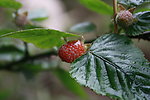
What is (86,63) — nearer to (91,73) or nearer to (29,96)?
(91,73)

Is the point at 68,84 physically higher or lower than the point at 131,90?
lower

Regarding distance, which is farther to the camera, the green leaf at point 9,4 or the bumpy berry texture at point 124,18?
the green leaf at point 9,4

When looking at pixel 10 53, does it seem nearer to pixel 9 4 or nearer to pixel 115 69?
pixel 9 4

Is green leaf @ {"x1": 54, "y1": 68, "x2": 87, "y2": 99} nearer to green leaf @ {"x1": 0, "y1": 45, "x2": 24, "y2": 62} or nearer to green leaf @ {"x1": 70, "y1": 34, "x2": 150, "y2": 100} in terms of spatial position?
green leaf @ {"x1": 0, "y1": 45, "x2": 24, "y2": 62}

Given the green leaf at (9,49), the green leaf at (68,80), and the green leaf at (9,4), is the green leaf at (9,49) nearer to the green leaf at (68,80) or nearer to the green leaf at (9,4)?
the green leaf at (68,80)

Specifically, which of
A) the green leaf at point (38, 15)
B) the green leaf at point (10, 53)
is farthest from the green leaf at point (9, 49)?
the green leaf at point (38, 15)

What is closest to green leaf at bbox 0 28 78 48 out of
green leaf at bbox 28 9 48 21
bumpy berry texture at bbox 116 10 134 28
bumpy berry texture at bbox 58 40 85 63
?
bumpy berry texture at bbox 58 40 85 63

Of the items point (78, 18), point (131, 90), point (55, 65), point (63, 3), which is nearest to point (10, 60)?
point (55, 65)
